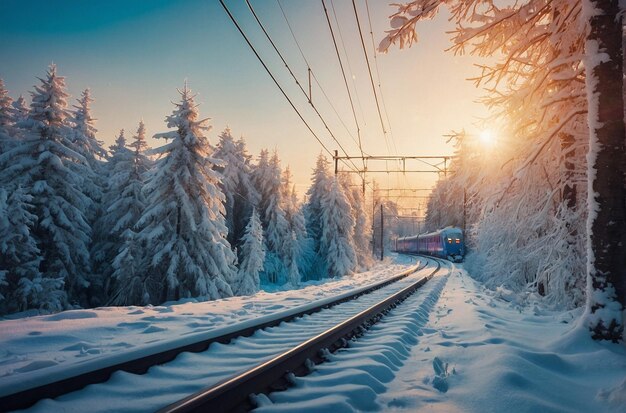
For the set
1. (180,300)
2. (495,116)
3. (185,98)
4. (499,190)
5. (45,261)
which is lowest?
(180,300)

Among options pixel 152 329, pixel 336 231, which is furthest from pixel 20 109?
pixel 152 329

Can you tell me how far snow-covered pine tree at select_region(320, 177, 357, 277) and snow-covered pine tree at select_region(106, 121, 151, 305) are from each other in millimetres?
19507

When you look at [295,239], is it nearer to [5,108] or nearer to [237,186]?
[237,186]

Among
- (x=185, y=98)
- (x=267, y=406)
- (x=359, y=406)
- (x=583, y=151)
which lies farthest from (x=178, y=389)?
(x=185, y=98)

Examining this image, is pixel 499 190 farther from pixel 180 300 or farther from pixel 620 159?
pixel 180 300

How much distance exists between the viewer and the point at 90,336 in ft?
16.4

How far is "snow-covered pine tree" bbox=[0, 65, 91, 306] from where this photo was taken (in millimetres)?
18062

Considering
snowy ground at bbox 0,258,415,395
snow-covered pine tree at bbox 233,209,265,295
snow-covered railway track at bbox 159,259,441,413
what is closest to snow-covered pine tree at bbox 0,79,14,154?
snow-covered pine tree at bbox 233,209,265,295

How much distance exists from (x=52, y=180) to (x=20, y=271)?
5.93 metres

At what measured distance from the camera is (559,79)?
568 centimetres

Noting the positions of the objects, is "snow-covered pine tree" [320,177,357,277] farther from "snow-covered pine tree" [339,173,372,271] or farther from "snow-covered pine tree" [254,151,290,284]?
"snow-covered pine tree" [339,173,372,271]

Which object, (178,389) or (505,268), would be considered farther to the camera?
(505,268)

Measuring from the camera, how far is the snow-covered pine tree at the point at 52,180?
1806 cm

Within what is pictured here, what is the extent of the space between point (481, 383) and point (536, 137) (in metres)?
5.33
